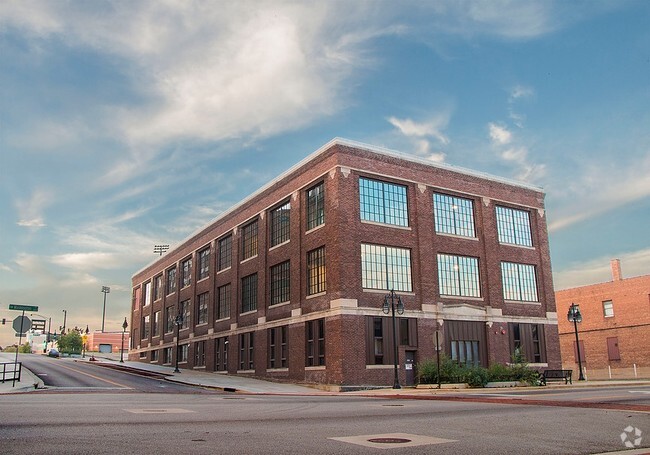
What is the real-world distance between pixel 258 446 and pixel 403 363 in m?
29.1

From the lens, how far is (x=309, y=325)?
38.2m

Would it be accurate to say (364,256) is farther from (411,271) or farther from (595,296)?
(595,296)

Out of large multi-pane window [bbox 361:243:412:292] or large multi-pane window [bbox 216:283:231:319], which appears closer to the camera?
large multi-pane window [bbox 361:243:412:292]

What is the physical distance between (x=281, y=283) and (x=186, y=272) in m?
22.7

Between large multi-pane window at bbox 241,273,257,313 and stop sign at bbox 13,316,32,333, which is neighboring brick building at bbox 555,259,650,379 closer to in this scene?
large multi-pane window at bbox 241,273,257,313

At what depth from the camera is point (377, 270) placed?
3716 centimetres

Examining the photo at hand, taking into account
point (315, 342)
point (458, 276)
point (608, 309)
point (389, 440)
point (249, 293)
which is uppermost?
point (458, 276)

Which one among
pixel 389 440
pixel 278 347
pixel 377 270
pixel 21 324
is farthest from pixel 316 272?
pixel 389 440

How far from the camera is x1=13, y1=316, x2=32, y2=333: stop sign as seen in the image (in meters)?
26.4

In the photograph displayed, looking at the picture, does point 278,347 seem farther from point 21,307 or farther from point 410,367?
point 21,307

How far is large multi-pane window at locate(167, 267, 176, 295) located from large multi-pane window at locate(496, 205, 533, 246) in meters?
36.4

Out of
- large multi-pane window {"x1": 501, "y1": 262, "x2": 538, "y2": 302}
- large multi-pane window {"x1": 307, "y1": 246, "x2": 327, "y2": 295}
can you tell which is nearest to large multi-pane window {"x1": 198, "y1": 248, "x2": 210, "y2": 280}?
large multi-pane window {"x1": 307, "y1": 246, "x2": 327, "y2": 295}

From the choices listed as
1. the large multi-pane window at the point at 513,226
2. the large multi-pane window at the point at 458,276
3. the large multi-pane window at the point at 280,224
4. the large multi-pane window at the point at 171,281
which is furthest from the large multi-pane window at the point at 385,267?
the large multi-pane window at the point at 171,281

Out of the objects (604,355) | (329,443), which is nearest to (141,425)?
(329,443)
